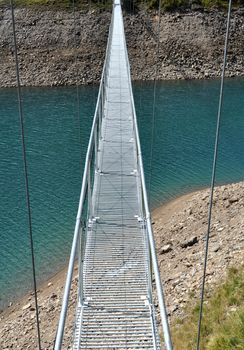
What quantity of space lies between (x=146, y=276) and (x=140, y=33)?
2979 cm

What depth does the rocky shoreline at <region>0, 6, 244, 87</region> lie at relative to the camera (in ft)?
104

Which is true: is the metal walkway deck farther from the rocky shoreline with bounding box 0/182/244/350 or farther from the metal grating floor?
the rocky shoreline with bounding box 0/182/244/350

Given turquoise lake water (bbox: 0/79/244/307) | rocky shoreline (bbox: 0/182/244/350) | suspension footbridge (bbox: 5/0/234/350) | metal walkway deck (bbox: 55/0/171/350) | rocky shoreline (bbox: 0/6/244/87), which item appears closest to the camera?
suspension footbridge (bbox: 5/0/234/350)

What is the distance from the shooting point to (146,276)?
7.33m

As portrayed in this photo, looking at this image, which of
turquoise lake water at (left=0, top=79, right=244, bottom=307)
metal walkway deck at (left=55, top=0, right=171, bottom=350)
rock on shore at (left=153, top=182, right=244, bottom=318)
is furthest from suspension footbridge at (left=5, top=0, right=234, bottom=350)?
turquoise lake water at (left=0, top=79, right=244, bottom=307)

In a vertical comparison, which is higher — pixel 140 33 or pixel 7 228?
pixel 140 33

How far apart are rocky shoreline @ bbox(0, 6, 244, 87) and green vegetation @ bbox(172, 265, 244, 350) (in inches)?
966

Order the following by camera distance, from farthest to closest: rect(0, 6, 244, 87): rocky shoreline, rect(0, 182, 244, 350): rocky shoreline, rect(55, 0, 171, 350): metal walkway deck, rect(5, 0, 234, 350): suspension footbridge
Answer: rect(0, 6, 244, 87): rocky shoreline < rect(0, 182, 244, 350): rocky shoreline < rect(55, 0, 171, 350): metal walkway deck < rect(5, 0, 234, 350): suspension footbridge

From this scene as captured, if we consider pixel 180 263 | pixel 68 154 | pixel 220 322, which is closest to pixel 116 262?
pixel 220 322

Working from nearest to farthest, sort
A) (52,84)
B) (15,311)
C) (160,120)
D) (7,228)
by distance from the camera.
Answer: (15,311)
(7,228)
(160,120)
(52,84)

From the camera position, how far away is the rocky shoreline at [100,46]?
31812 millimetres

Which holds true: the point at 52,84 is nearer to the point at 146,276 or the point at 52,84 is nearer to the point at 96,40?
the point at 96,40

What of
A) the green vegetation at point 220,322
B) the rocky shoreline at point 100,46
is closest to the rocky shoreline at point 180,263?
the green vegetation at point 220,322

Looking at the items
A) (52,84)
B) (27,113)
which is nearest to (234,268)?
(27,113)
